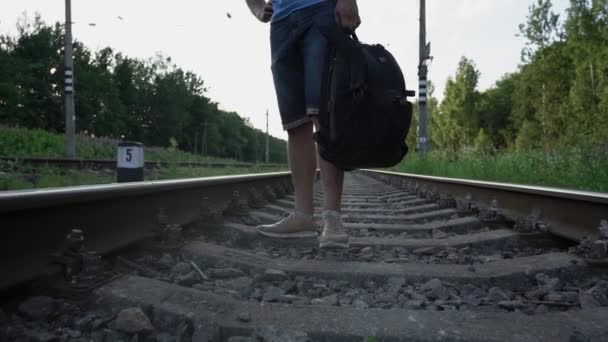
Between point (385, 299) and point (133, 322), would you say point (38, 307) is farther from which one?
point (385, 299)

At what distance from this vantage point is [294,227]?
3178 mm

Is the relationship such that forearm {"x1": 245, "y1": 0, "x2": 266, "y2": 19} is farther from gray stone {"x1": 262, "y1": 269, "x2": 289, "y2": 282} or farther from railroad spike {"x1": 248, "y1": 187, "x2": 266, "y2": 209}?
railroad spike {"x1": 248, "y1": 187, "x2": 266, "y2": 209}

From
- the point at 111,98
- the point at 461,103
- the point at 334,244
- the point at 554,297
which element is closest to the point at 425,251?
the point at 334,244

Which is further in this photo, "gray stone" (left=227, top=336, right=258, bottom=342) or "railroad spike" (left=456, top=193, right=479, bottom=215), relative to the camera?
"railroad spike" (left=456, top=193, right=479, bottom=215)

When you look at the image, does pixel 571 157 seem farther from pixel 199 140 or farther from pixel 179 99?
pixel 199 140

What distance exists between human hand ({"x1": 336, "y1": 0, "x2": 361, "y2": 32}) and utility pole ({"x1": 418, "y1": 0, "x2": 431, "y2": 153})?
12.7 meters

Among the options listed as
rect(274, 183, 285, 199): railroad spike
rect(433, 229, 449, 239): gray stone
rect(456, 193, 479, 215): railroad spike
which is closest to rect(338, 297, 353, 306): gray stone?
rect(433, 229, 449, 239): gray stone

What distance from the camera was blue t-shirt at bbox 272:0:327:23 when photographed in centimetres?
289

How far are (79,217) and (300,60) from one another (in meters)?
1.59

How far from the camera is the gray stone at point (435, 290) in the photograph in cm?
198

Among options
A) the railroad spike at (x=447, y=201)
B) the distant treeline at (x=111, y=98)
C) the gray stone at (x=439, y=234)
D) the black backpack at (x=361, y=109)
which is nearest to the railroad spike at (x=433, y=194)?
the railroad spike at (x=447, y=201)

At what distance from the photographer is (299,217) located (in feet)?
10.5

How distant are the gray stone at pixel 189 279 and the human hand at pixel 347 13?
151 centimetres

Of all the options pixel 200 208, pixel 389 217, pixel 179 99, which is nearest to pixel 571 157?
pixel 389 217
